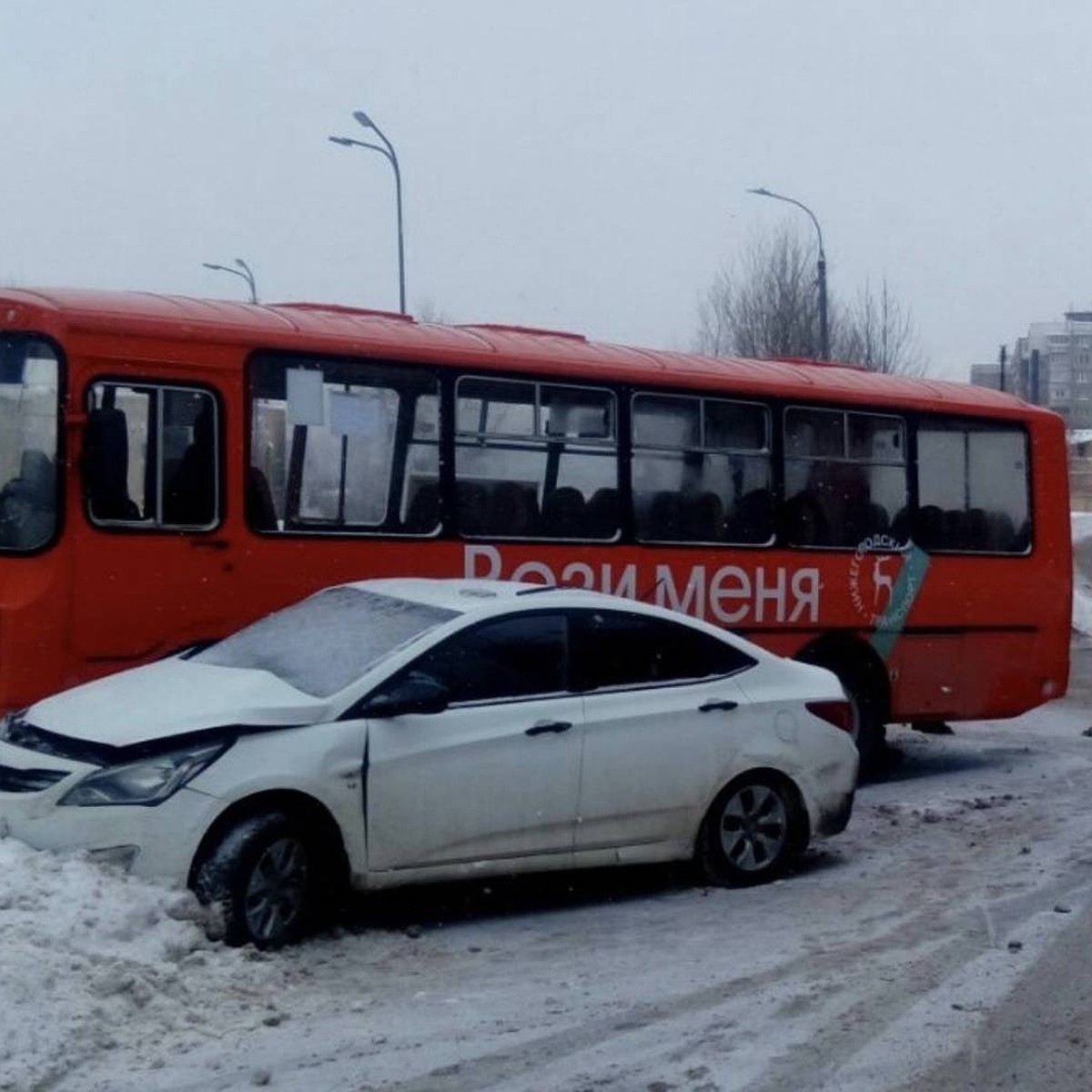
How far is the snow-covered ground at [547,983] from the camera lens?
6.36 meters

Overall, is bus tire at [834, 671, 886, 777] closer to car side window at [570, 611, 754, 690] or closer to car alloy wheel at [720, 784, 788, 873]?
car alloy wheel at [720, 784, 788, 873]

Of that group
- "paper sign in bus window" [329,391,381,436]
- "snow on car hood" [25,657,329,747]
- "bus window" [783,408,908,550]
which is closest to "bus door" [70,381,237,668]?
"paper sign in bus window" [329,391,381,436]

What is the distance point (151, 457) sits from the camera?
35.0 feet

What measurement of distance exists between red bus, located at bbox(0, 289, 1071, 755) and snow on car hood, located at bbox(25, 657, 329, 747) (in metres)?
1.39

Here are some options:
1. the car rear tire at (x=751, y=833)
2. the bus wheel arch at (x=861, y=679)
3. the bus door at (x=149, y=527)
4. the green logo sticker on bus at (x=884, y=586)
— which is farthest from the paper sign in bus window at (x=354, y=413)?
the green logo sticker on bus at (x=884, y=586)

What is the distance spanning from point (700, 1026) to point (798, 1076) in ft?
2.24

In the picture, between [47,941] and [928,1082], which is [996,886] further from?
[47,941]

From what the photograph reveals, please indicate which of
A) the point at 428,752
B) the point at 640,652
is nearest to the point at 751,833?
the point at 640,652

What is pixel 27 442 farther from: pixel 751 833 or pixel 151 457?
pixel 751 833

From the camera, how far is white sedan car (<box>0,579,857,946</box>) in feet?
25.9

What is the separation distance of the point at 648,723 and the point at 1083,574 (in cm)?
3292

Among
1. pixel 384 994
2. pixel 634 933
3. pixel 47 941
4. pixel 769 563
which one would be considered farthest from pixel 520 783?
pixel 769 563

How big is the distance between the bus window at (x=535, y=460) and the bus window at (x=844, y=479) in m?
1.72

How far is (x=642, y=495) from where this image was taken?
1284 cm
